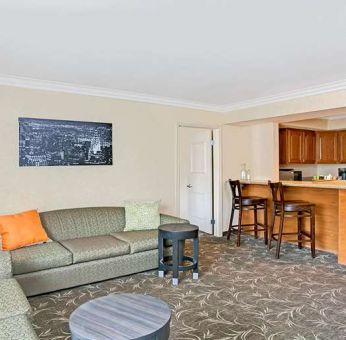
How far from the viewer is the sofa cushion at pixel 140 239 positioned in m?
3.81

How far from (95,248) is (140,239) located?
57 centimetres

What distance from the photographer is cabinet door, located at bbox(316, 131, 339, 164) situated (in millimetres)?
7258

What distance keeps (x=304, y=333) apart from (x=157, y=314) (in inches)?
53.1

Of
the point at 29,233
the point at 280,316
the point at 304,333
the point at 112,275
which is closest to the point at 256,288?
the point at 280,316

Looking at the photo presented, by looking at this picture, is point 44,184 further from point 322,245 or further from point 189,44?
point 322,245

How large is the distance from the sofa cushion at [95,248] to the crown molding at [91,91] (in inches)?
78.7

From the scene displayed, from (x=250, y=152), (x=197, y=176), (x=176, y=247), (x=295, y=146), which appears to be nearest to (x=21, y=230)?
(x=176, y=247)

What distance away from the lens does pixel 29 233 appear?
3.54 m

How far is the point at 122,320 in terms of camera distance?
190cm

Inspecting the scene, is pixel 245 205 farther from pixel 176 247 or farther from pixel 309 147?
pixel 309 147

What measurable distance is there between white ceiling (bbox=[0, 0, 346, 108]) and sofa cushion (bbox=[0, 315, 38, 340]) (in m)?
2.04

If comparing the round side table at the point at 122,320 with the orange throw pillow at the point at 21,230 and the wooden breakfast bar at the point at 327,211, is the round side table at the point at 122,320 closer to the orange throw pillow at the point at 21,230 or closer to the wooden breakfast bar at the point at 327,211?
the orange throw pillow at the point at 21,230

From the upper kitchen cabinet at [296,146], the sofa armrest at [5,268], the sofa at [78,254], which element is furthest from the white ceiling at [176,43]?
the upper kitchen cabinet at [296,146]

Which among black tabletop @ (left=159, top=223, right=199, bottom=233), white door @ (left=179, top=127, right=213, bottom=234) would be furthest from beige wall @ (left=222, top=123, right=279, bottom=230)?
black tabletop @ (left=159, top=223, right=199, bottom=233)
